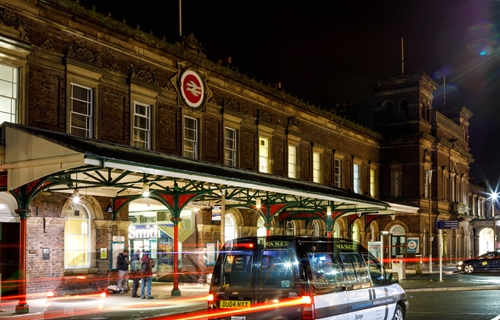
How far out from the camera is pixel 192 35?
93.9 ft

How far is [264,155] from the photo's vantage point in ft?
110

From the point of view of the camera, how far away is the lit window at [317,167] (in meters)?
38.3

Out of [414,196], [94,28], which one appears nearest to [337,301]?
[94,28]

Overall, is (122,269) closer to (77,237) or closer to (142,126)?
(77,237)

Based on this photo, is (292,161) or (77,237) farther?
(292,161)

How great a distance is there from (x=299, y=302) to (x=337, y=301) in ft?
3.15

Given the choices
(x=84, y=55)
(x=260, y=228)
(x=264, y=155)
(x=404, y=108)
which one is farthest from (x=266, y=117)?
(x=404, y=108)

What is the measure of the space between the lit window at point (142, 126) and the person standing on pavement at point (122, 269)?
4634 millimetres

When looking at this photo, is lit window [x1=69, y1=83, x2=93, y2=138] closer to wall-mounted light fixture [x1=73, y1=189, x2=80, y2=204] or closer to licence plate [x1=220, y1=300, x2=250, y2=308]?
wall-mounted light fixture [x1=73, y1=189, x2=80, y2=204]

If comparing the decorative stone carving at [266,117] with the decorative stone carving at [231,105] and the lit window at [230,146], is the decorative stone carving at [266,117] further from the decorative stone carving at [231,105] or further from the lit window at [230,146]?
the lit window at [230,146]

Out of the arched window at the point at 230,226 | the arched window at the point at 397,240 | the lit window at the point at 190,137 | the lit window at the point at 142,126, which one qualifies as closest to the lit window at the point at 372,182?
the arched window at the point at 397,240

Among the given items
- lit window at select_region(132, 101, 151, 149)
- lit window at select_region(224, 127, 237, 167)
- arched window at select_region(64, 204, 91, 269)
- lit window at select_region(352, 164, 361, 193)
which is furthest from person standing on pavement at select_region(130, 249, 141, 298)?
lit window at select_region(352, 164, 361, 193)

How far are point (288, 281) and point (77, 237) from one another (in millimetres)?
13982

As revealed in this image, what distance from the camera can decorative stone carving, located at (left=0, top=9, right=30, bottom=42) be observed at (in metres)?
19.5
